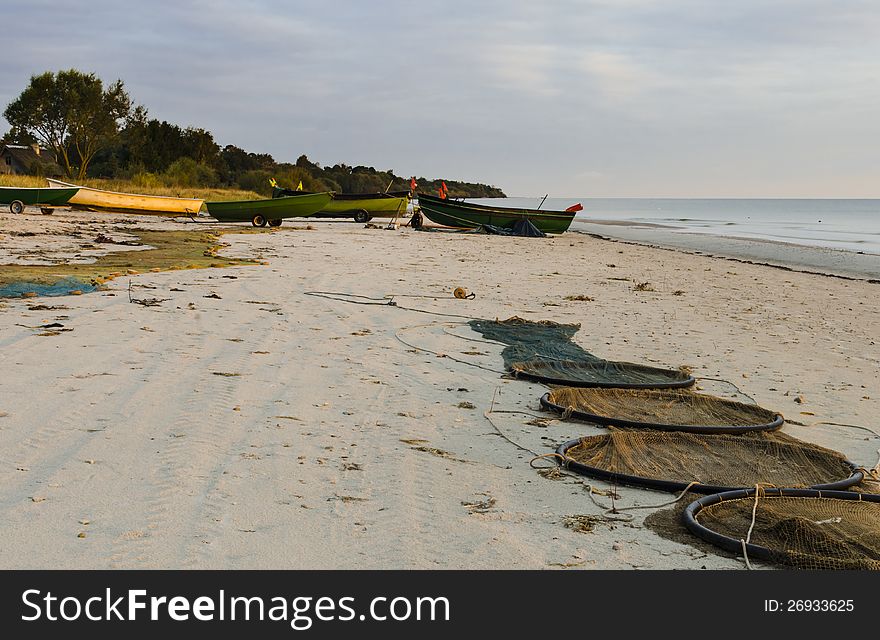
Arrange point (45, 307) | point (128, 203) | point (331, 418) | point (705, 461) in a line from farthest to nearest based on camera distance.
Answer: point (128, 203) → point (45, 307) → point (331, 418) → point (705, 461)

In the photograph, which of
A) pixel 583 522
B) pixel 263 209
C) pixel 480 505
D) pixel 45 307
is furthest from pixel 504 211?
pixel 583 522

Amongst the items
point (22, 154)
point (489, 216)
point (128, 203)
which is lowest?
point (128, 203)

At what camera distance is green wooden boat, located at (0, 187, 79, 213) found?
23.3 m

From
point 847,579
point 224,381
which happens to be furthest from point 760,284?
point 847,579

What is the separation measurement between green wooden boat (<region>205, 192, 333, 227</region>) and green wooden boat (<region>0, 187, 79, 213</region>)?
3901 millimetres

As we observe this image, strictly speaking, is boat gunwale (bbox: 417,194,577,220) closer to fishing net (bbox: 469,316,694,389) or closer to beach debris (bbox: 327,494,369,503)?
fishing net (bbox: 469,316,694,389)

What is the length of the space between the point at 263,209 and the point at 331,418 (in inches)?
827

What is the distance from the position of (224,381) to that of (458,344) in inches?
93.8

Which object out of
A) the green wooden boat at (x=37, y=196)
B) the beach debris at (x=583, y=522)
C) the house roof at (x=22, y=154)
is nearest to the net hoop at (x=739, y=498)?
the beach debris at (x=583, y=522)

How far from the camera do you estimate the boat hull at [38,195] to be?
2331 cm

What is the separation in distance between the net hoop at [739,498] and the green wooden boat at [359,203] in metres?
26.0

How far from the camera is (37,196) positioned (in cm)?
2377

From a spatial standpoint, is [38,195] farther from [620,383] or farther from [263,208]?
[620,383]

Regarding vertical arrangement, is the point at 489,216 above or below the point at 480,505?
above
